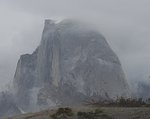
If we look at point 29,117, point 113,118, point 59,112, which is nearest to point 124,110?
point 113,118

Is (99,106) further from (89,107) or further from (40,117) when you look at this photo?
(40,117)

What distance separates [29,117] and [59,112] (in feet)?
11.8

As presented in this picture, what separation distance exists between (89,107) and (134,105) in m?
2.52

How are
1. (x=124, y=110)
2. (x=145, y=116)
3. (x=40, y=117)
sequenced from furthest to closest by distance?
(x=40, y=117) < (x=124, y=110) < (x=145, y=116)

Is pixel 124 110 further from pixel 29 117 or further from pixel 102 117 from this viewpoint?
pixel 29 117

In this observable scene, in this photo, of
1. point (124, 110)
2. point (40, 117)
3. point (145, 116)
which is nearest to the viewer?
point (145, 116)

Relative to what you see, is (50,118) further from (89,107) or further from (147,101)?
(147,101)

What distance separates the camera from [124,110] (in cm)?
2845

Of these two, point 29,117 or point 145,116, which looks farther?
point 29,117

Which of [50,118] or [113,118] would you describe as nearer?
[113,118]

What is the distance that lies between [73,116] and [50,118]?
5.02 ft

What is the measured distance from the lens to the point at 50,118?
29.2 metres

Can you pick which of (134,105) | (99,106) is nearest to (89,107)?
(99,106)

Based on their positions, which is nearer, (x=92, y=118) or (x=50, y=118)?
(x=92, y=118)
